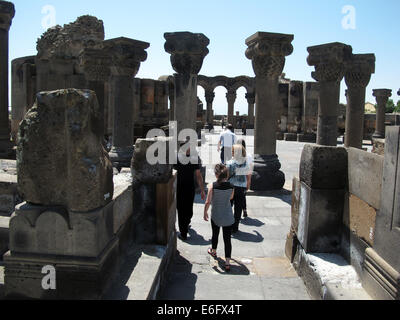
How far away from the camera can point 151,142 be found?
362cm

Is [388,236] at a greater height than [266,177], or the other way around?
[388,236]

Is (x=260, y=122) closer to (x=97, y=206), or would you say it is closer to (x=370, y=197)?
(x=370, y=197)

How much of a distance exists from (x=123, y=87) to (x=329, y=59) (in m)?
5.09

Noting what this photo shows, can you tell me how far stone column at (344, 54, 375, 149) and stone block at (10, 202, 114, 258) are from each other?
9606 mm

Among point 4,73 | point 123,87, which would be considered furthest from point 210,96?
point 123,87

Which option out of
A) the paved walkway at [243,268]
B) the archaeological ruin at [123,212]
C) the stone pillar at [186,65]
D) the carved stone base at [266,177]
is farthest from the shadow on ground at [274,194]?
the stone pillar at [186,65]

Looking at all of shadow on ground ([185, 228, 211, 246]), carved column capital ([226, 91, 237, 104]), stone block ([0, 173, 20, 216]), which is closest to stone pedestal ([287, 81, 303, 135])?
carved column capital ([226, 91, 237, 104])

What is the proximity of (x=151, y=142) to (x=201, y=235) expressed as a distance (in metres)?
2.13

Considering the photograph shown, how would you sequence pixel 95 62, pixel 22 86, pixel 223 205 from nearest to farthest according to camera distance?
pixel 223 205, pixel 95 62, pixel 22 86

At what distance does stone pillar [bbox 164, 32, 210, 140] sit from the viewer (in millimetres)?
7707

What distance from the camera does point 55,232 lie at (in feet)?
8.01

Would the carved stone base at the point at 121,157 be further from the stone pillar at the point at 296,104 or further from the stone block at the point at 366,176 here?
the stone pillar at the point at 296,104

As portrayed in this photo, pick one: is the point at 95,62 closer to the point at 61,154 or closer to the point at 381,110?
the point at 61,154
